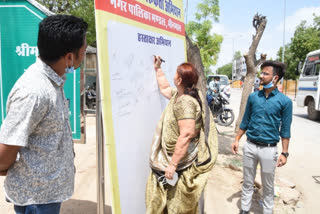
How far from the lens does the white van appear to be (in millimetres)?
9391

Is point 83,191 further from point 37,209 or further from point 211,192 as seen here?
point 37,209

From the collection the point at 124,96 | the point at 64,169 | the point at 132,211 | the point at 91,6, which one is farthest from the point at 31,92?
the point at 91,6

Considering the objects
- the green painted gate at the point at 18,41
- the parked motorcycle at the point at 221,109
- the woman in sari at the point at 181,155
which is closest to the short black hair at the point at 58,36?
the woman in sari at the point at 181,155

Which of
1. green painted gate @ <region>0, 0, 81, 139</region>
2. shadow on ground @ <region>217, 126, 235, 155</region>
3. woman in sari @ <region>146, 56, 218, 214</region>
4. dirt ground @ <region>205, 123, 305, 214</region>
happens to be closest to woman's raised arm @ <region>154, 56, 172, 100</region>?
woman in sari @ <region>146, 56, 218, 214</region>

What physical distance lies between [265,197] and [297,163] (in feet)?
9.50

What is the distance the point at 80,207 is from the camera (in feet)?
9.61

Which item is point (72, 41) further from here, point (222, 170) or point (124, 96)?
point (222, 170)

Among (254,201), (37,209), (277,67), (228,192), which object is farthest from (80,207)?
(277,67)

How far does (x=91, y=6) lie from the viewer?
40.1ft

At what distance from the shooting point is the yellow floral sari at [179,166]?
190 cm

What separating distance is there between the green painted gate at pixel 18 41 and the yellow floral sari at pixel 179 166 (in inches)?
42.6

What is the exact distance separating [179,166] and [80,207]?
1624 millimetres

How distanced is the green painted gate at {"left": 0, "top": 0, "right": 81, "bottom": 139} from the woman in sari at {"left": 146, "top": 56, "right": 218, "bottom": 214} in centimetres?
110

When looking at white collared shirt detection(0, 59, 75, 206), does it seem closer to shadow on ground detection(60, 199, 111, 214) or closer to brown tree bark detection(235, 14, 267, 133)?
shadow on ground detection(60, 199, 111, 214)
